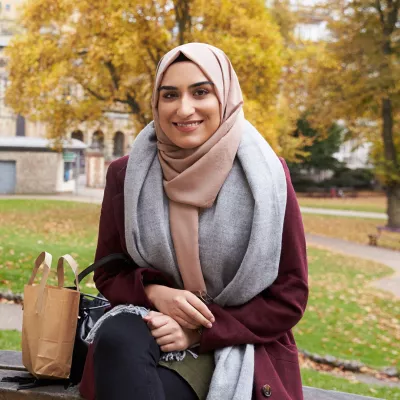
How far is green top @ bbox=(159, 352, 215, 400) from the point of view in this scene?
6.51ft

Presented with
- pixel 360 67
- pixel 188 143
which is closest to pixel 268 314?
pixel 188 143

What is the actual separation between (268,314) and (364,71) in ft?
56.2

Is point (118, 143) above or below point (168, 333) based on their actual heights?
below

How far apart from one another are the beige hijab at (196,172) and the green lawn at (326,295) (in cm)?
302

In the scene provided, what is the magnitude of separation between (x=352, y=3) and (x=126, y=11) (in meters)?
8.98

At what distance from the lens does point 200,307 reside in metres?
2.05

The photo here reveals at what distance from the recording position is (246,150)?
2152mm

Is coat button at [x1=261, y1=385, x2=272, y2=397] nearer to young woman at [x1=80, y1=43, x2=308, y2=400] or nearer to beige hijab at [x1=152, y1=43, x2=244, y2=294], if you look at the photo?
young woman at [x1=80, y1=43, x2=308, y2=400]

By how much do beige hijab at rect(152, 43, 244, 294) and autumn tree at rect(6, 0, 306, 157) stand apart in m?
9.82

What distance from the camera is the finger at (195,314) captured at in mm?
2031

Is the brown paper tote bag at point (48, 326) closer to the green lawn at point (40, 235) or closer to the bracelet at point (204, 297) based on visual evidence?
the bracelet at point (204, 297)

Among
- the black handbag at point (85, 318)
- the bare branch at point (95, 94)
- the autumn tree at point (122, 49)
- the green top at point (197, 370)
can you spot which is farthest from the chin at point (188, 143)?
the bare branch at point (95, 94)

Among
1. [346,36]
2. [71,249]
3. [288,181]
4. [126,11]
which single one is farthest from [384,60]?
[288,181]

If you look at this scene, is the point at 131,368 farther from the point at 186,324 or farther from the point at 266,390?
the point at 266,390
